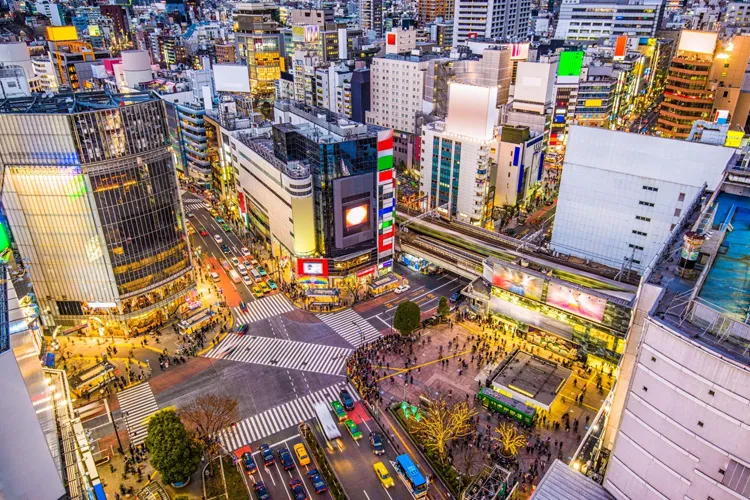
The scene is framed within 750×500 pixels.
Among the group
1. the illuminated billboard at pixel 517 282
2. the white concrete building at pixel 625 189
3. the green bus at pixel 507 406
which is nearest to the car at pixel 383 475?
the green bus at pixel 507 406

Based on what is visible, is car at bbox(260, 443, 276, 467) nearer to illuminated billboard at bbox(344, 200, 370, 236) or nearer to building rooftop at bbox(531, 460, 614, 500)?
building rooftop at bbox(531, 460, 614, 500)

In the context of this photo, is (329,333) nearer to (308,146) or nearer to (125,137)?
(308,146)

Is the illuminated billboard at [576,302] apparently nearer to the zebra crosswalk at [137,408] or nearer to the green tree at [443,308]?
the green tree at [443,308]

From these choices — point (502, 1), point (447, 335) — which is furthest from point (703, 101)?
point (447, 335)

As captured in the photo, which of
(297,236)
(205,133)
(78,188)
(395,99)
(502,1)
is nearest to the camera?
(78,188)

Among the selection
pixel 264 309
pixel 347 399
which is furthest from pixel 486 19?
pixel 347 399

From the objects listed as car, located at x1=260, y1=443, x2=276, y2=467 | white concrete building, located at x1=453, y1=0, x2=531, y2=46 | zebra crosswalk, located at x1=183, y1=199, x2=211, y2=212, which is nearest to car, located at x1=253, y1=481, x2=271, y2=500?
car, located at x1=260, y1=443, x2=276, y2=467

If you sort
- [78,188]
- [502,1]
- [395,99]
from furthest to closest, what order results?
[502,1], [395,99], [78,188]
